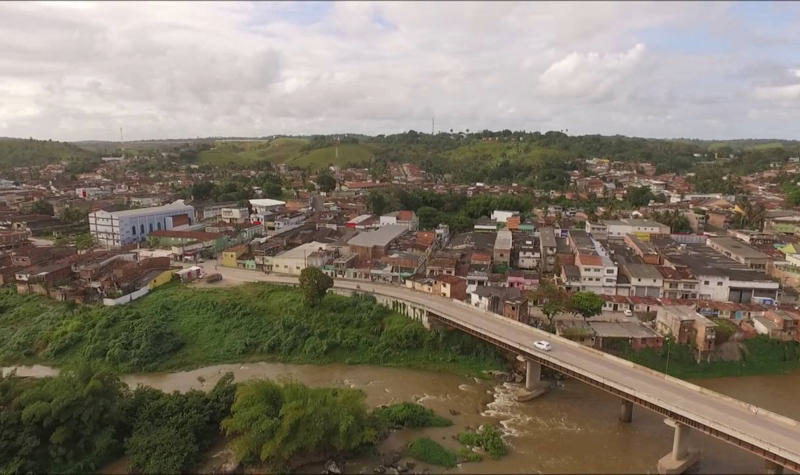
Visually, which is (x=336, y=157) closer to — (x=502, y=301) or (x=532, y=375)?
(x=502, y=301)

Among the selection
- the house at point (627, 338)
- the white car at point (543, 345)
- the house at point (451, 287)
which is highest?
the house at point (451, 287)

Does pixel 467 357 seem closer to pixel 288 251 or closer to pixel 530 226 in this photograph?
pixel 288 251

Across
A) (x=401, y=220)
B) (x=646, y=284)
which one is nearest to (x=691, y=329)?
(x=646, y=284)

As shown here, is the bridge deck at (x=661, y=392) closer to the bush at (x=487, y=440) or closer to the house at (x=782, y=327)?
the bush at (x=487, y=440)

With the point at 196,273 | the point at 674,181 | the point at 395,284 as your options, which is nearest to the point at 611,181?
the point at 674,181

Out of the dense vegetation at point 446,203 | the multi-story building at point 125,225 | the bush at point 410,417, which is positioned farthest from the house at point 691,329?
the multi-story building at point 125,225

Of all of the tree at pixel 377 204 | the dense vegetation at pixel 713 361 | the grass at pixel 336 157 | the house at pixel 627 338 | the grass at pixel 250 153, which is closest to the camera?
the dense vegetation at pixel 713 361

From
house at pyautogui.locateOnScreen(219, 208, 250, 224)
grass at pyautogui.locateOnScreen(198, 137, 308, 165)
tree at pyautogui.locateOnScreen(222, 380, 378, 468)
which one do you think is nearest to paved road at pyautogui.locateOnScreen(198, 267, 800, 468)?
tree at pyautogui.locateOnScreen(222, 380, 378, 468)
